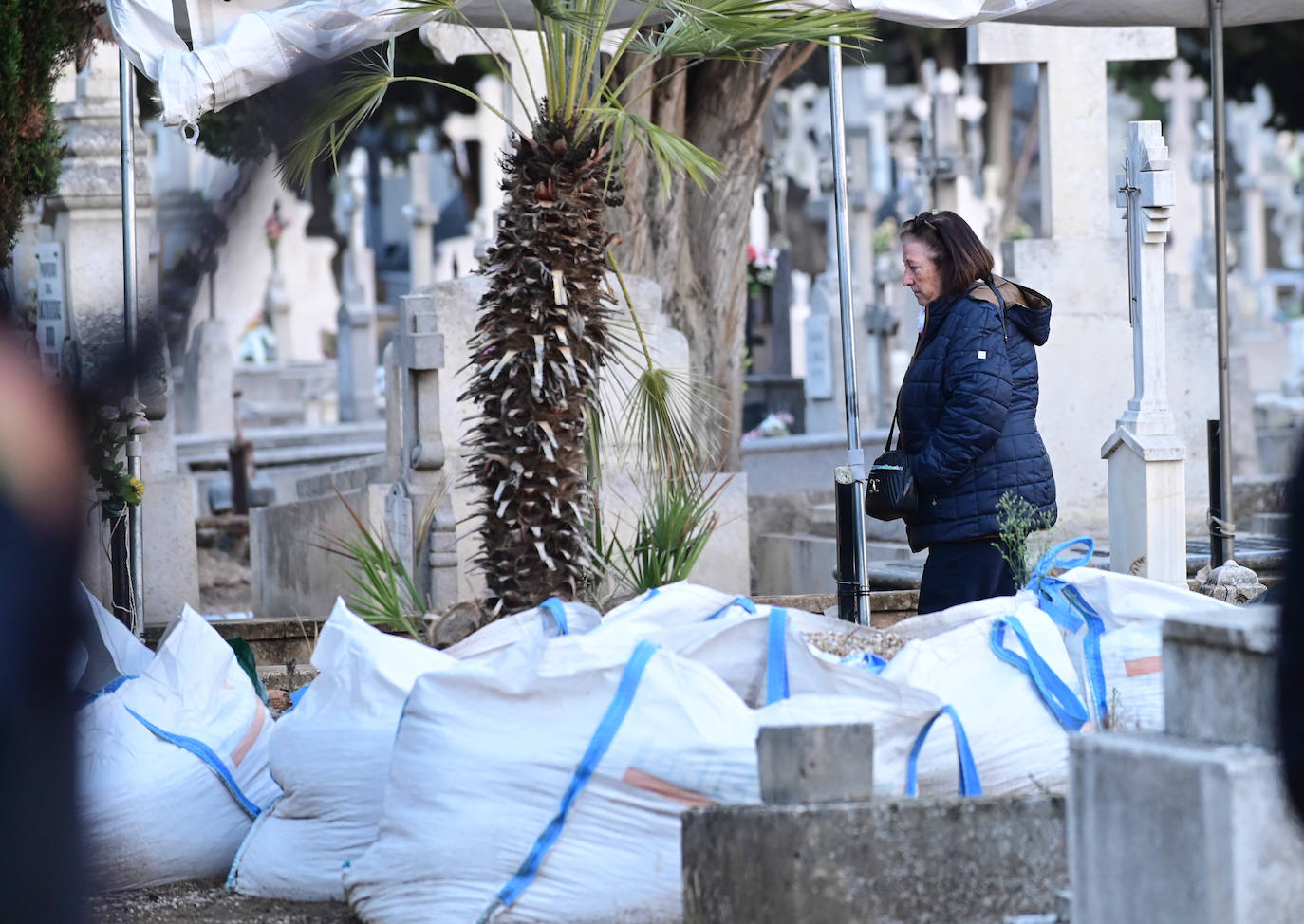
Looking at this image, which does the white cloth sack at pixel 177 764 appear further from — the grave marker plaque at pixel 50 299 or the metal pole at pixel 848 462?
the grave marker plaque at pixel 50 299

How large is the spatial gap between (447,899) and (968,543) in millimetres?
2199

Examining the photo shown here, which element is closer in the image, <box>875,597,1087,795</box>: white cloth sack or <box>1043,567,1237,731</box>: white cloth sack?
<box>875,597,1087,795</box>: white cloth sack

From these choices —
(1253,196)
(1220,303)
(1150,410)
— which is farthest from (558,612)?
(1253,196)

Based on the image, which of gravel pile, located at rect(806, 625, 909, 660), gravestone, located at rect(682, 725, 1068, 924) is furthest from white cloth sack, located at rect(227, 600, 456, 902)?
gravestone, located at rect(682, 725, 1068, 924)

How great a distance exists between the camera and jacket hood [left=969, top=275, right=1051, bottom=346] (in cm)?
541

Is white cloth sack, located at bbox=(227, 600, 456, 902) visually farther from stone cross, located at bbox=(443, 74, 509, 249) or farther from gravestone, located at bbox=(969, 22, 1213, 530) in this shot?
stone cross, located at bbox=(443, 74, 509, 249)

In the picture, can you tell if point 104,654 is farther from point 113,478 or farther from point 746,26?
point 746,26

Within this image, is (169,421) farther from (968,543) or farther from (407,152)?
(407,152)

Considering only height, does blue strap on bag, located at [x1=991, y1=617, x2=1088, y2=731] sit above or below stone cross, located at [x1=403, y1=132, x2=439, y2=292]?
below

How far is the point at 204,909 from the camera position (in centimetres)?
432

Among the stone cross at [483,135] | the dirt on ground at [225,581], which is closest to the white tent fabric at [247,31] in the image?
the dirt on ground at [225,581]

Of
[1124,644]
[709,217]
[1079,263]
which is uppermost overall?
[709,217]

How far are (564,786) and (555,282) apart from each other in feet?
7.61

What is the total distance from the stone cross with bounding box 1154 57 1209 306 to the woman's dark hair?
771 inches
